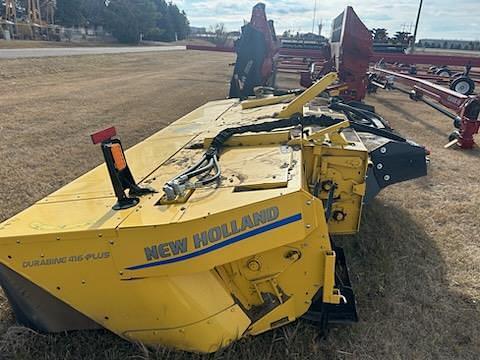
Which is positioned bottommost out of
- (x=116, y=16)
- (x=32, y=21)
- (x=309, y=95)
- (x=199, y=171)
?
(x=199, y=171)

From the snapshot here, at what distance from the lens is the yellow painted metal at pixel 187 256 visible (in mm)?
1715

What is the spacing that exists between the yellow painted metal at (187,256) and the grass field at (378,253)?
9.2 inches

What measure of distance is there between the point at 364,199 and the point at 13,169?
4013mm

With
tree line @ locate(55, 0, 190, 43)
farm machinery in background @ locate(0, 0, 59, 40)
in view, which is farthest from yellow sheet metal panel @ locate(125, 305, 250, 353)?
tree line @ locate(55, 0, 190, 43)

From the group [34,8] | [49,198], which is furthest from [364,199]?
[34,8]

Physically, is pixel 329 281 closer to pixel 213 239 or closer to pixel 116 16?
pixel 213 239

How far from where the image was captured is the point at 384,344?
2.25 metres

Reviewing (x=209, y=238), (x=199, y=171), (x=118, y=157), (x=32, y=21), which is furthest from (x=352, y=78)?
(x=32, y=21)

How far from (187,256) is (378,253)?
1927 millimetres

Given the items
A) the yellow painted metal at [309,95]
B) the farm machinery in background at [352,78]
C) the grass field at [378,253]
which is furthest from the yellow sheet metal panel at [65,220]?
the farm machinery in background at [352,78]

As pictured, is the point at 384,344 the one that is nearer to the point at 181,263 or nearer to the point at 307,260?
the point at 307,260

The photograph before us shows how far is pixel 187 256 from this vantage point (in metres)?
1.73

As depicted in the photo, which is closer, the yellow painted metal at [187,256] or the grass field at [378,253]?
the yellow painted metal at [187,256]

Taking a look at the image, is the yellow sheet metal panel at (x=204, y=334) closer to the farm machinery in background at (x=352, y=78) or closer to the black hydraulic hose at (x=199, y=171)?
the black hydraulic hose at (x=199, y=171)
